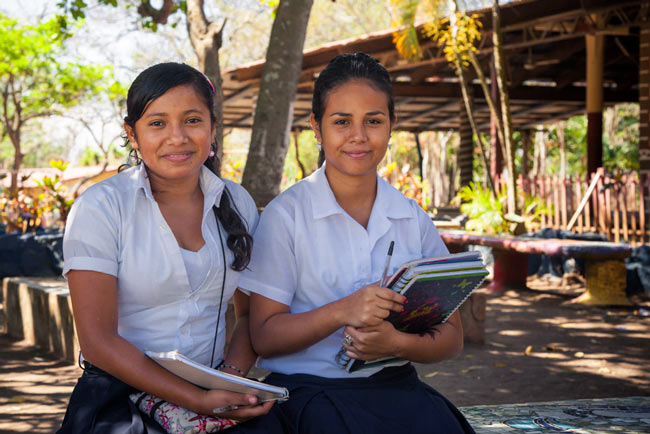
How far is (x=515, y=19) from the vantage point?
38.8 feet

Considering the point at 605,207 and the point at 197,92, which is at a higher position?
the point at 197,92

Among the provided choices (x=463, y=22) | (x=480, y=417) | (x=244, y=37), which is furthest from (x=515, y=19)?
(x=244, y=37)

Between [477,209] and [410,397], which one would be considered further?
[477,209]

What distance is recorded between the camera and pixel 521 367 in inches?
218

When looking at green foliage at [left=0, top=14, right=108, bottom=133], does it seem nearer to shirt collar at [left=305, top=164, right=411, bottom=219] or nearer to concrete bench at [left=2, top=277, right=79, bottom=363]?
concrete bench at [left=2, top=277, right=79, bottom=363]

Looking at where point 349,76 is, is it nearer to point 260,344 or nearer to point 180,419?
point 260,344

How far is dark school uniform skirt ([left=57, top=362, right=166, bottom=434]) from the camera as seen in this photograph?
1.81 m

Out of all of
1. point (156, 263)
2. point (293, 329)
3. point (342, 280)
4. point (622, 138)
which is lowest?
point (293, 329)

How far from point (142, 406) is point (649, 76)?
11.6 metres

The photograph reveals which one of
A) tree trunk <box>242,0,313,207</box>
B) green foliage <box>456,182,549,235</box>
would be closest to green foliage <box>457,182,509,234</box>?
green foliage <box>456,182,549,235</box>

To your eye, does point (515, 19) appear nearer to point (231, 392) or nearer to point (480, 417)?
point (480, 417)

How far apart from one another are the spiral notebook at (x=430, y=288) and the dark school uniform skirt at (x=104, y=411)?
2.03 ft

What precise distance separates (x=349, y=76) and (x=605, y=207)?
9.60 meters

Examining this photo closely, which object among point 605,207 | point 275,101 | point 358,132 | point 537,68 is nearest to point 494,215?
point 605,207
